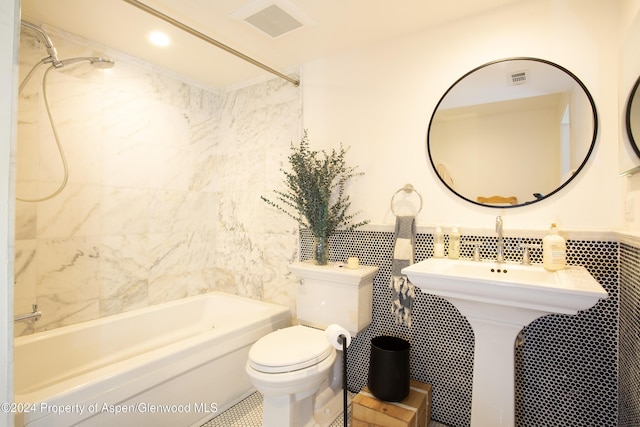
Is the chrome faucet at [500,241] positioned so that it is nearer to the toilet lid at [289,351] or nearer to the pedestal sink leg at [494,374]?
the pedestal sink leg at [494,374]

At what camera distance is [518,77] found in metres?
1.68

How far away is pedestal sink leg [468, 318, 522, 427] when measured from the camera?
1381 mm

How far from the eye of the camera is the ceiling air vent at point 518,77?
166 centimetres

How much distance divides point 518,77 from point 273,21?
1433mm

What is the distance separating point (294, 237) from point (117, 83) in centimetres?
172

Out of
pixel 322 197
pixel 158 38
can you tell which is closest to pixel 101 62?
pixel 158 38

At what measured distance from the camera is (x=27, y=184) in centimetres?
185

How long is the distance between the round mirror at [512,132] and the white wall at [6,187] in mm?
1931

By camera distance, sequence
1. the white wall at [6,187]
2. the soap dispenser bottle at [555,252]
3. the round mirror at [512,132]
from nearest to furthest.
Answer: the white wall at [6,187], the soap dispenser bottle at [555,252], the round mirror at [512,132]

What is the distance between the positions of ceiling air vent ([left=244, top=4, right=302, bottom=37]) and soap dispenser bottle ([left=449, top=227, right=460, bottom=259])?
155 centimetres

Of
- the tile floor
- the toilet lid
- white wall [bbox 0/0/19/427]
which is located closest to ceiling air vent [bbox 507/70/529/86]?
the toilet lid

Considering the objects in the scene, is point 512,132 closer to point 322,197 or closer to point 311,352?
point 322,197

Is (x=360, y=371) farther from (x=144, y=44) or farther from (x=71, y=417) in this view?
(x=144, y=44)

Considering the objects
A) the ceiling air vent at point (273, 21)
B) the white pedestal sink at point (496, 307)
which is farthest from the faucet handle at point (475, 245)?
the ceiling air vent at point (273, 21)
